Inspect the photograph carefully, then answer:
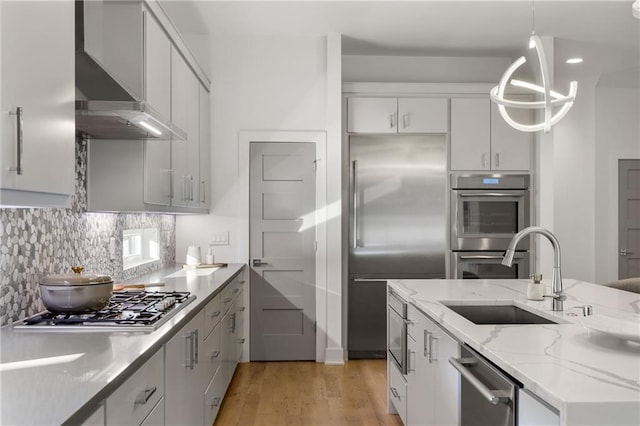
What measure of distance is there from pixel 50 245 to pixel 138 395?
3.68ft

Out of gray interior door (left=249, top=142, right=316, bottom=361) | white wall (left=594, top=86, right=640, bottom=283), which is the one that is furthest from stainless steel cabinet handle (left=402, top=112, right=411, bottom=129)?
white wall (left=594, top=86, right=640, bottom=283)

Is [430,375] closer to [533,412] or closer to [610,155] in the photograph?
[533,412]

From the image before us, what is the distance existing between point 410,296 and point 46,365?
5.72 feet

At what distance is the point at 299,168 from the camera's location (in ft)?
15.2

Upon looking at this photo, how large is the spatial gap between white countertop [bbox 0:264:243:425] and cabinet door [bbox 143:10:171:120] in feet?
4.45

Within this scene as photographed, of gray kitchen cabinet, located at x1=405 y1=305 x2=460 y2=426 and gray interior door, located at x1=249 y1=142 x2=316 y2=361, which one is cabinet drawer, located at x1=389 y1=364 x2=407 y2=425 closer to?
gray kitchen cabinet, located at x1=405 y1=305 x2=460 y2=426

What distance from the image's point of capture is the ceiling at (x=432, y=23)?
3924mm

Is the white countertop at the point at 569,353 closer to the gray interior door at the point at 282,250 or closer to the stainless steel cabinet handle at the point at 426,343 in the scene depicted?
the stainless steel cabinet handle at the point at 426,343

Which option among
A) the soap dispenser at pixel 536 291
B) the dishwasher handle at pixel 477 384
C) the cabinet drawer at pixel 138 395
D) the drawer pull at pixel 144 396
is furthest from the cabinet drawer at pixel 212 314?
the soap dispenser at pixel 536 291

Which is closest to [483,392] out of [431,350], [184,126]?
[431,350]

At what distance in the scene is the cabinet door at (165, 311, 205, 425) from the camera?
1.99 metres

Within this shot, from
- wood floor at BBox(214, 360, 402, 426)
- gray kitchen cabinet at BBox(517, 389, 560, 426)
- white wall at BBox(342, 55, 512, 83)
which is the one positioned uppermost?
white wall at BBox(342, 55, 512, 83)

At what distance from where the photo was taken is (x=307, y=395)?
370cm

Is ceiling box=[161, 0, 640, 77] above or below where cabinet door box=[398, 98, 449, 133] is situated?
above
